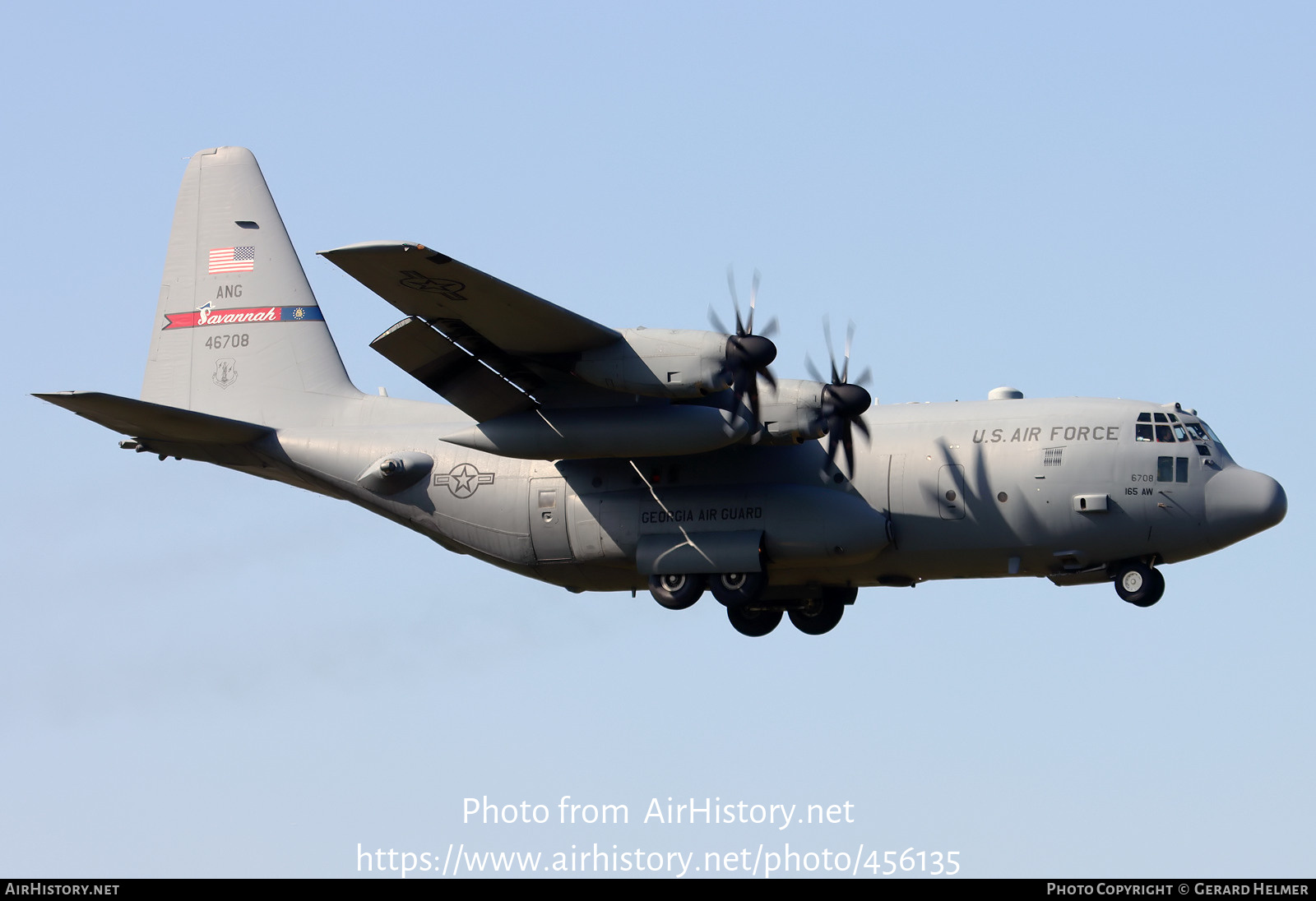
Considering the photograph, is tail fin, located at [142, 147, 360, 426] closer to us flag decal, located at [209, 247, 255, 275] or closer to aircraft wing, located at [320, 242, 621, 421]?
us flag decal, located at [209, 247, 255, 275]

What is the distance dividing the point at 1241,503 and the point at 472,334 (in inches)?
417

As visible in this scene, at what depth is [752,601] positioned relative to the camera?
2416 cm

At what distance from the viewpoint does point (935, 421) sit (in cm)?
2427

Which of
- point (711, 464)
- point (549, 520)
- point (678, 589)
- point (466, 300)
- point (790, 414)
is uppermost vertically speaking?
point (466, 300)

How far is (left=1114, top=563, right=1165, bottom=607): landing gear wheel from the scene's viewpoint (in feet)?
76.5

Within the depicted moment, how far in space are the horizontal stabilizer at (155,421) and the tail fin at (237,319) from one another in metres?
1.18

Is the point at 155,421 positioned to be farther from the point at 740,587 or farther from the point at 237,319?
the point at 740,587

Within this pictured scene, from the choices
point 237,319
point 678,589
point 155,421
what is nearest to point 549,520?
point 678,589

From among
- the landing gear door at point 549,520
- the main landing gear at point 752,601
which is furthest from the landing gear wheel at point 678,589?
the landing gear door at point 549,520

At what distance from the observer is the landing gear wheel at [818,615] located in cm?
2606

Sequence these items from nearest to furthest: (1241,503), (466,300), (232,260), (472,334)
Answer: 1. (466,300)
2. (472,334)
3. (1241,503)
4. (232,260)
